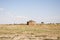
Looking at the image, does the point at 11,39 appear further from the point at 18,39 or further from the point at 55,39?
the point at 55,39

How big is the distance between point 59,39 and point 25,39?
604 centimetres

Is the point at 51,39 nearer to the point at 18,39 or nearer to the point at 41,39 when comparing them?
the point at 41,39

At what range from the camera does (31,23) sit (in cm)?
5872

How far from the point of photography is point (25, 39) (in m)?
24.1

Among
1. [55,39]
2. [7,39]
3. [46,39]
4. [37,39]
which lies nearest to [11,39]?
[7,39]

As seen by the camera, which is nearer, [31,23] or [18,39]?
[18,39]

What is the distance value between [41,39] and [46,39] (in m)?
0.89

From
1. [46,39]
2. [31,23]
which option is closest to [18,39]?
[46,39]

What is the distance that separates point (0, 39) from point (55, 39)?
9.61 meters

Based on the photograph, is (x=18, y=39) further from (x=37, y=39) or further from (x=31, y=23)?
(x=31, y=23)

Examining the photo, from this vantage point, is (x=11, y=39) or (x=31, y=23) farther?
(x=31, y=23)

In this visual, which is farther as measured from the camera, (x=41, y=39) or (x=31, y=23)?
(x=31, y=23)

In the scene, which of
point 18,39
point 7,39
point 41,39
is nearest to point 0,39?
point 7,39

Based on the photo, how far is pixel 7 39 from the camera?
23.8 metres
